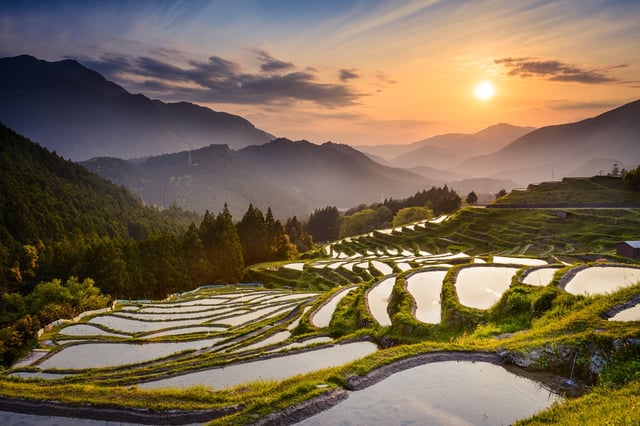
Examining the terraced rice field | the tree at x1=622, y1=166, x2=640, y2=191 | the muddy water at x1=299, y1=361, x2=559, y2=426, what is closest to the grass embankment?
the tree at x1=622, y1=166, x2=640, y2=191

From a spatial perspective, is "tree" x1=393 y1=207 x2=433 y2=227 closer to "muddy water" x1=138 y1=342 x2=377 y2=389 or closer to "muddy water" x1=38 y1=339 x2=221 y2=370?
"muddy water" x1=38 y1=339 x2=221 y2=370

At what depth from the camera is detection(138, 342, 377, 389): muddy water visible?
14034 millimetres

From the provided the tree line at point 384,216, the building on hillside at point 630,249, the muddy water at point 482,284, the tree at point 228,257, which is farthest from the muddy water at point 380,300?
the tree line at point 384,216

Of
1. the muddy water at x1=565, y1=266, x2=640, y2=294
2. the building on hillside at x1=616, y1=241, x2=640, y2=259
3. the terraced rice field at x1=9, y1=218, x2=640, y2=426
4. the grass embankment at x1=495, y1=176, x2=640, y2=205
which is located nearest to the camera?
the terraced rice field at x1=9, y1=218, x2=640, y2=426

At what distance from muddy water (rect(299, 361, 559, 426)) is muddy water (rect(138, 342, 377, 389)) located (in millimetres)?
4140

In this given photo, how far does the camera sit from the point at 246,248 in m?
78.2

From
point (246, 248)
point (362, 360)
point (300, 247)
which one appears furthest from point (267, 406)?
point (300, 247)

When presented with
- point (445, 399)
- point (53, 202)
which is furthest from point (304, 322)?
point (53, 202)

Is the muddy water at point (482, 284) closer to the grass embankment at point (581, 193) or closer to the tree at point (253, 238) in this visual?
the tree at point (253, 238)

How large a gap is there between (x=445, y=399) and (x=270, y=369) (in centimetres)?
735

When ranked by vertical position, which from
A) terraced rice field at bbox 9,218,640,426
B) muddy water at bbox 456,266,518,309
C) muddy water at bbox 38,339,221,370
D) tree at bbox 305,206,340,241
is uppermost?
tree at bbox 305,206,340,241

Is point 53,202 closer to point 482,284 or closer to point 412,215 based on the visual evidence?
point 412,215

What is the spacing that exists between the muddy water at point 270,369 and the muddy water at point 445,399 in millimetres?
4140

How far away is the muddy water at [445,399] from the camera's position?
30.0 ft
